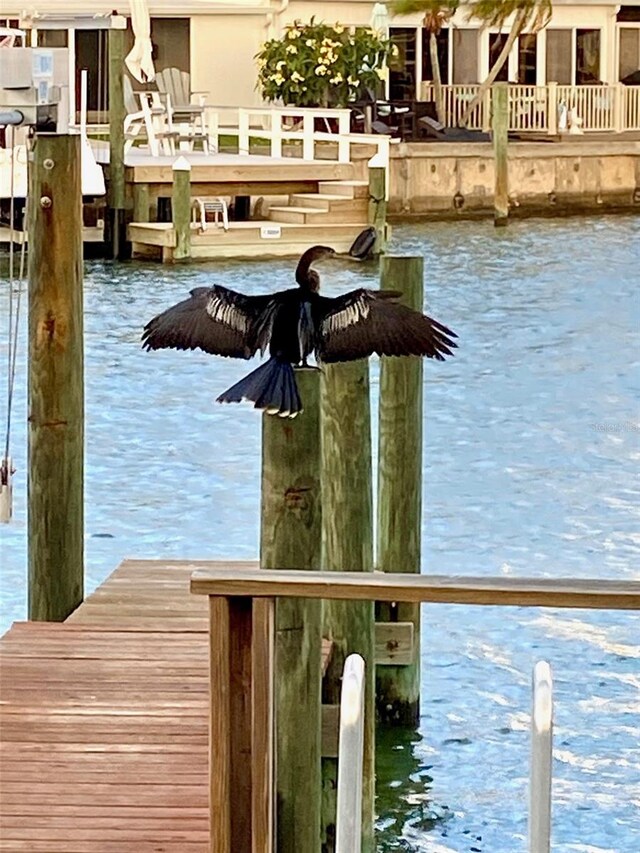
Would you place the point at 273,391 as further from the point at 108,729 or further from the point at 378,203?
the point at 378,203

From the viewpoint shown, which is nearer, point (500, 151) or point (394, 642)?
point (394, 642)

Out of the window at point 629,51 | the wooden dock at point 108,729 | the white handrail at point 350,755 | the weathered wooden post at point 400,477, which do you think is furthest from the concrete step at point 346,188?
the white handrail at point 350,755

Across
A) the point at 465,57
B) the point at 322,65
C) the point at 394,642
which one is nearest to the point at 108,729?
the point at 394,642

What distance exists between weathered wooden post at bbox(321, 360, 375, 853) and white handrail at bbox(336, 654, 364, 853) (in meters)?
2.81

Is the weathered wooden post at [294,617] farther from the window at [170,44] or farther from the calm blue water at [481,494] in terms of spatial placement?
the window at [170,44]

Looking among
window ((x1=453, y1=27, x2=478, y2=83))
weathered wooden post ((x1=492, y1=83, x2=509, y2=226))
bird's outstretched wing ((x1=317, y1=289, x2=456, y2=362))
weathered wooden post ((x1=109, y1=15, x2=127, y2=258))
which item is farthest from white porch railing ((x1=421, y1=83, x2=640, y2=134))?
bird's outstretched wing ((x1=317, y1=289, x2=456, y2=362))

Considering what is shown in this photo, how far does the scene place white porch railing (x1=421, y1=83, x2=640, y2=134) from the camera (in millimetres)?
32938

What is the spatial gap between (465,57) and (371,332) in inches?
1274

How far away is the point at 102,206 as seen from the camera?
24031 mm

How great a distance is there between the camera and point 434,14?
3475 cm

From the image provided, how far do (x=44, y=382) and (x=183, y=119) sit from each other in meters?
21.5

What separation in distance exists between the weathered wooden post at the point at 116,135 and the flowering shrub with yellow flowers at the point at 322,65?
677 cm

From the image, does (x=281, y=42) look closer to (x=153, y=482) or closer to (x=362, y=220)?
(x=362, y=220)

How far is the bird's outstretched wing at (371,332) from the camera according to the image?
5590 mm
